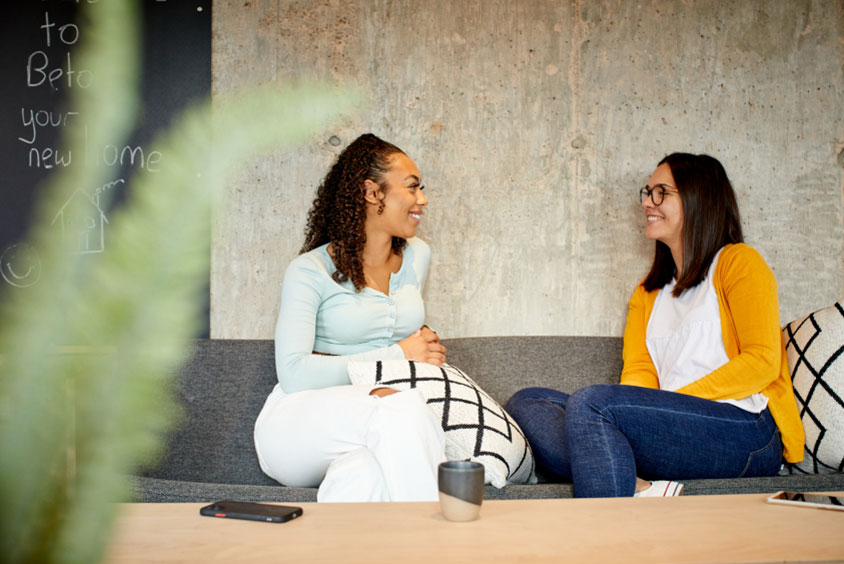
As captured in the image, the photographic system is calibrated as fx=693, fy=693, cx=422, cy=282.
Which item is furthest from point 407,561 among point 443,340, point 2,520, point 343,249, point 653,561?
point 443,340

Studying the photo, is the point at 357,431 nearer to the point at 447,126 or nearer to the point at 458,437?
the point at 458,437

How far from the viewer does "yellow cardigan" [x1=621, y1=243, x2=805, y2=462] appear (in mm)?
1814

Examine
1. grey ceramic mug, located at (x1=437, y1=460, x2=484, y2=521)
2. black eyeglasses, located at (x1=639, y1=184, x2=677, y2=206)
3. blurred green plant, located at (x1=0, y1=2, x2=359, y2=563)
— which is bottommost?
grey ceramic mug, located at (x1=437, y1=460, x2=484, y2=521)

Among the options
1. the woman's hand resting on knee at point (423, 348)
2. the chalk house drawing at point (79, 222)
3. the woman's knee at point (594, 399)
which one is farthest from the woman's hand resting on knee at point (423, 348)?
the chalk house drawing at point (79, 222)

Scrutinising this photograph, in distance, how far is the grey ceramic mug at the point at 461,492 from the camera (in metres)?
1.06

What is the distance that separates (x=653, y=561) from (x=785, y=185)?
7.26ft

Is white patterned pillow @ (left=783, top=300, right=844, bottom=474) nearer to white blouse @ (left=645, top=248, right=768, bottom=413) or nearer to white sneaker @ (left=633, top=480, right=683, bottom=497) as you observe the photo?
white blouse @ (left=645, top=248, right=768, bottom=413)

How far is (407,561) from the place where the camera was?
0.89m

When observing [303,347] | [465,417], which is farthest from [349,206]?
[465,417]

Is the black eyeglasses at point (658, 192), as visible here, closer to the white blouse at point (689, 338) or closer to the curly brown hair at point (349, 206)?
the white blouse at point (689, 338)

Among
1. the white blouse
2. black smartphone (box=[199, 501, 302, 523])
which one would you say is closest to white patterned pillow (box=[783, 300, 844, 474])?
the white blouse

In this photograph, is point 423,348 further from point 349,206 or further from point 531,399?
point 349,206

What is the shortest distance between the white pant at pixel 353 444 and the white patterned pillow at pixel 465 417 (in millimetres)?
144

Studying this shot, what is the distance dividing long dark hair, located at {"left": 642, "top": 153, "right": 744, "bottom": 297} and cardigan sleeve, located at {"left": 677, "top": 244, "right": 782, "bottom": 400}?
126mm
